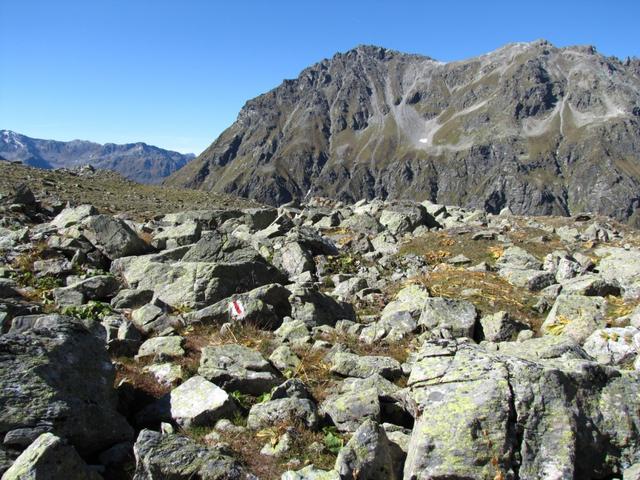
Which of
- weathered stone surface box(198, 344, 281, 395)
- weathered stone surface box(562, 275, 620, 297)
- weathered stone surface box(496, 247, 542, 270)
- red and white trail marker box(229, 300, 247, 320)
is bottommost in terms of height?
weathered stone surface box(198, 344, 281, 395)

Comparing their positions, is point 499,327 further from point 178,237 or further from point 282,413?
point 178,237

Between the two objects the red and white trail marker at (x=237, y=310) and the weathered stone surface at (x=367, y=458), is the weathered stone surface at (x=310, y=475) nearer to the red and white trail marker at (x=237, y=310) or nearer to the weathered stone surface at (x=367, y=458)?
the weathered stone surface at (x=367, y=458)

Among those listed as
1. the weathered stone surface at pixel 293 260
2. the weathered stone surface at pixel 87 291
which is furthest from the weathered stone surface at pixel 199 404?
the weathered stone surface at pixel 293 260

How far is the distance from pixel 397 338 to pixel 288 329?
2978 mm

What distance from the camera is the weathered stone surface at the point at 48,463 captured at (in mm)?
5574

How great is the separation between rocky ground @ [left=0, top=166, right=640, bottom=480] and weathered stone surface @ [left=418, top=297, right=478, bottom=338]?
6 centimetres

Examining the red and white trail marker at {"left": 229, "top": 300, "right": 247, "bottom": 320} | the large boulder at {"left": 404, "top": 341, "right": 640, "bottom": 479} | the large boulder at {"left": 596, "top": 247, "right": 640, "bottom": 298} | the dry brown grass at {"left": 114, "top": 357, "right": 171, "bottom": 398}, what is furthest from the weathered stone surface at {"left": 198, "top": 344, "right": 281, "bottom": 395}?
the large boulder at {"left": 596, "top": 247, "right": 640, "bottom": 298}

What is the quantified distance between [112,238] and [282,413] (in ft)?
45.9

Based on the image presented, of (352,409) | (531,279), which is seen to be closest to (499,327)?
(531,279)

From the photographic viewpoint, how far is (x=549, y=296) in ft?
54.3

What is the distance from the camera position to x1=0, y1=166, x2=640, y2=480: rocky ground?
255 inches

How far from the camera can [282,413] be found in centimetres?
799

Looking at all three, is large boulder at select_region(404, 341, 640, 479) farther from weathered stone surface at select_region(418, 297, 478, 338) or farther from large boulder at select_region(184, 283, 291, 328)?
large boulder at select_region(184, 283, 291, 328)

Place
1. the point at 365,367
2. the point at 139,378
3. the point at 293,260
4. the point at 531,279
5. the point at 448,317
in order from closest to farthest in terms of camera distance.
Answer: the point at 139,378, the point at 365,367, the point at 448,317, the point at 531,279, the point at 293,260
